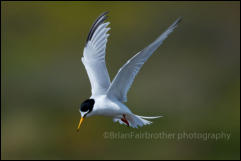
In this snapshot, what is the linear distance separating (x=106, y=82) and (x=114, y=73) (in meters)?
8.14

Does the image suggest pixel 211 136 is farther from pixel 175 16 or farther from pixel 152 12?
pixel 152 12

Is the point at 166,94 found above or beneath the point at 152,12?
beneath

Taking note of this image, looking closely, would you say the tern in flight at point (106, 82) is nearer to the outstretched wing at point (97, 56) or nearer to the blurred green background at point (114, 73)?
the outstretched wing at point (97, 56)

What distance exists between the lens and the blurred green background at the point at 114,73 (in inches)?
567

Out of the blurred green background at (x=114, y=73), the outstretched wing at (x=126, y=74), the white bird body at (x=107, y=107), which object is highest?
the outstretched wing at (x=126, y=74)

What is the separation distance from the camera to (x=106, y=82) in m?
7.62

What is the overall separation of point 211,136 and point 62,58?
5.78 m

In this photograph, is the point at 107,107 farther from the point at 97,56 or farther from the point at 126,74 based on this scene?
the point at 97,56

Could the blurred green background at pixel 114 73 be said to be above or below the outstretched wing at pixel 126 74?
below

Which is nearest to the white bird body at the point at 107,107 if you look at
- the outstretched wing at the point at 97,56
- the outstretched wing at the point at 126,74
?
the outstretched wing at the point at 126,74

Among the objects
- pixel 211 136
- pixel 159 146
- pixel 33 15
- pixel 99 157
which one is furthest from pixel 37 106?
pixel 33 15

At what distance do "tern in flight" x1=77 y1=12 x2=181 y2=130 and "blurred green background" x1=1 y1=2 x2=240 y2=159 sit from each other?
240 inches

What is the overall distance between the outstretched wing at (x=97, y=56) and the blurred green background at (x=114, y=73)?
20.0ft

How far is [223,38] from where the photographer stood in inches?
730
